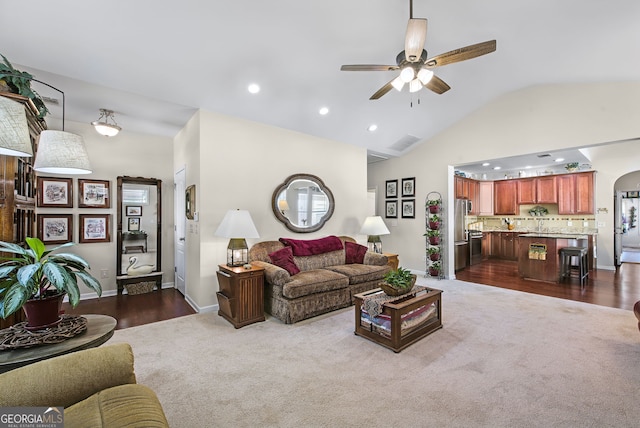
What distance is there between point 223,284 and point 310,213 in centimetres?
197

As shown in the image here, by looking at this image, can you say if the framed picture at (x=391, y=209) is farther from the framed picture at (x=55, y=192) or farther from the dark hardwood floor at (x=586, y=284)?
the framed picture at (x=55, y=192)

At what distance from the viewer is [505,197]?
Result: 332 inches

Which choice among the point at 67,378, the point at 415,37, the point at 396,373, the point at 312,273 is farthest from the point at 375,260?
the point at 67,378

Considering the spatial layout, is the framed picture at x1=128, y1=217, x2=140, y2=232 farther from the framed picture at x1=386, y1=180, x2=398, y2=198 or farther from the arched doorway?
the arched doorway

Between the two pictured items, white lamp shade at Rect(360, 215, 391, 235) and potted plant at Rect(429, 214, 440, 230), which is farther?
potted plant at Rect(429, 214, 440, 230)

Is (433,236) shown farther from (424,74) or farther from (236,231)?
(236,231)

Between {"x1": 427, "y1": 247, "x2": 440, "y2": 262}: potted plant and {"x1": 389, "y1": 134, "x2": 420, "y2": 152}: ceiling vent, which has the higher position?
{"x1": 389, "y1": 134, "x2": 420, "y2": 152}: ceiling vent

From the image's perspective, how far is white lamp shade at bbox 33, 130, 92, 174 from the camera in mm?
1773

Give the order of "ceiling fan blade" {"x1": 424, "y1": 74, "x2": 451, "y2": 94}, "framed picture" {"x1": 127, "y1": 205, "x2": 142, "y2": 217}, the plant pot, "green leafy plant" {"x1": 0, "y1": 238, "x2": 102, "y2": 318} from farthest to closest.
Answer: "framed picture" {"x1": 127, "y1": 205, "x2": 142, "y2": 217}, "ceiling fan blade" {"x1": 424, "y1": 74, "x2": 451, "y2": 94}, the plant pot, "green leafy plant" {"x1": 0, "y1": 238, "x2": 102, "y2": 318}

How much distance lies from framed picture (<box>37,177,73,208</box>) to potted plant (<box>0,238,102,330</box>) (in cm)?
355

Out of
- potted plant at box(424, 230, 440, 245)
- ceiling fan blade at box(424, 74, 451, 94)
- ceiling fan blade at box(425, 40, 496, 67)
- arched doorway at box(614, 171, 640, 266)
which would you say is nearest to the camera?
ceiling fan blade at box(425, 40, 496, 67)

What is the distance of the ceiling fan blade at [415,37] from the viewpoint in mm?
2166

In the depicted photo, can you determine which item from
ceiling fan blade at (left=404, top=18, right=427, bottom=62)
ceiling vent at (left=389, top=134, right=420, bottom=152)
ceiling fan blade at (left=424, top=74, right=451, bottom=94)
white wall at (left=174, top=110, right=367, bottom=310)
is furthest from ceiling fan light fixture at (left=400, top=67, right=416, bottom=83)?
ceiling vent at (left=389, top=134, right=420, bottom=152)

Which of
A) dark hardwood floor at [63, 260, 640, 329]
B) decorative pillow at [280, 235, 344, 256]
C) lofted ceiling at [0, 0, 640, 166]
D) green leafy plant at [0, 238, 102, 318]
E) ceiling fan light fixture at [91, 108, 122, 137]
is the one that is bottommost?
dark hardwood floor at [63, 260, 640, 329]
